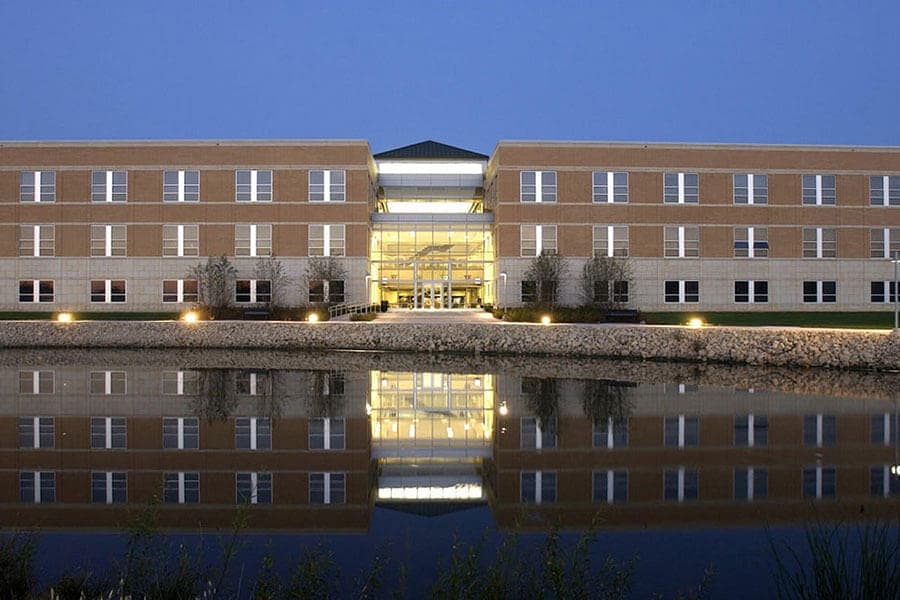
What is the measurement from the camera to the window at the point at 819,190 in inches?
1976

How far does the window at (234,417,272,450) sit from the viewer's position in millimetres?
13195

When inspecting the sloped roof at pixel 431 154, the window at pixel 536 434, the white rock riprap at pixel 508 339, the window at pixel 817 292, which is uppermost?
the sloped roof at pixel 431 154

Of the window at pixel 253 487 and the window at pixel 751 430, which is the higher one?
the window at pixel 751 430

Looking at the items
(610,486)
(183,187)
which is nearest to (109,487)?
(610,486)

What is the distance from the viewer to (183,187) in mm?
49000

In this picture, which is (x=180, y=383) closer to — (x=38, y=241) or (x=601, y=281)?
(x=601, y=281)

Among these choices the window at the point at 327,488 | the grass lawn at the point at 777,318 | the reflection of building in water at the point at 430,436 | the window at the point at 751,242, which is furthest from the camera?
the window at the point at 751,242

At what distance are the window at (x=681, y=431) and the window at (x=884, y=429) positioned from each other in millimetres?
2922

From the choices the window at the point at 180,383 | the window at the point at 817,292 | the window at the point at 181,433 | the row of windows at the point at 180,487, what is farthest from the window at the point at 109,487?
the window at the point at 817,292

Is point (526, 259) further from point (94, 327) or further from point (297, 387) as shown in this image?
point (297, 387)

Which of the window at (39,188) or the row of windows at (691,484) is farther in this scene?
the window at (39,188)

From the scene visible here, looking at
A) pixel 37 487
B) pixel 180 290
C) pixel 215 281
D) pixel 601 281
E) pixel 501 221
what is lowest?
pixel 37 487

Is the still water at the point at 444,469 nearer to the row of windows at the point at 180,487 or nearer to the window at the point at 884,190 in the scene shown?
the row of windows at the point at 180,487

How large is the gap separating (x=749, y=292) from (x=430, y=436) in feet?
132
